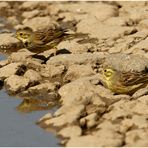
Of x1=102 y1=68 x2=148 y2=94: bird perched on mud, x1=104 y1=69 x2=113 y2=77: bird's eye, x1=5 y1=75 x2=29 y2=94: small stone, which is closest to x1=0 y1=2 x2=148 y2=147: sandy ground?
x1=5 y1=75 x2=29 y2=94: small stone

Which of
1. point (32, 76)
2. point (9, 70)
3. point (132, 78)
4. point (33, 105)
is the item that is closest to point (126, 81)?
point (132, 78)

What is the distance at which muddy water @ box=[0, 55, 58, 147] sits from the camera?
31.0 ft

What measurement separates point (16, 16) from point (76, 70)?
200 inches

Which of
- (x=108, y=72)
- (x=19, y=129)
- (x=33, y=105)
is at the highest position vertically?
(x=108, y=72)

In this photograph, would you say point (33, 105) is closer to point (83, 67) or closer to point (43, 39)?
point (83, 67)

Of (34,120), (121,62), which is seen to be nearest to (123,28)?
(121,62)

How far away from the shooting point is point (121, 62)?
11922mm

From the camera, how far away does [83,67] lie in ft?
39.7

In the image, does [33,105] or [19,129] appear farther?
[33,105]

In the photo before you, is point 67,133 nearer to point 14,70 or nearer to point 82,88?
point 82,88

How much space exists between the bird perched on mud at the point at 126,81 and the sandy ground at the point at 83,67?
0.12 m

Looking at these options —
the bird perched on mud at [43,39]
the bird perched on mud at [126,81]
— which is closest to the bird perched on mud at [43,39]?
the bird perched on mud at [43,39]

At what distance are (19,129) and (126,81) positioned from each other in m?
2.08

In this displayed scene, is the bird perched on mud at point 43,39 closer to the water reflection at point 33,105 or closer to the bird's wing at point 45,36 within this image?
the bird's wing at point 45,36
